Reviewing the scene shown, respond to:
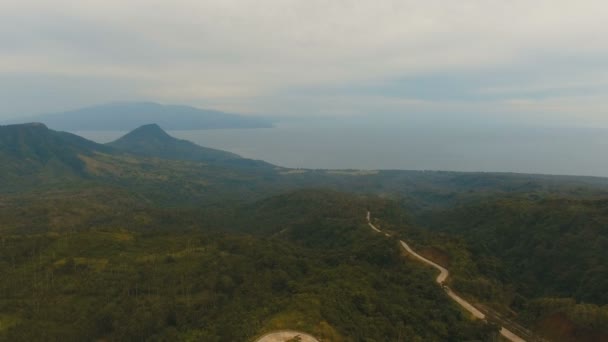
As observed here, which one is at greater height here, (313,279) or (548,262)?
(313,279)

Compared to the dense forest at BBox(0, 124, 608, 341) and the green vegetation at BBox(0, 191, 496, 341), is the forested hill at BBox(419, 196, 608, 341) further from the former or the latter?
the green vegetation at BBox(0, 191, 496, 341)

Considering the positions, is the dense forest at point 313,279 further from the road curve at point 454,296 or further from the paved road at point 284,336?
the road curve at point 454,296

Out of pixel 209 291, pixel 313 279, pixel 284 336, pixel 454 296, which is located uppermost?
pixel 313 279

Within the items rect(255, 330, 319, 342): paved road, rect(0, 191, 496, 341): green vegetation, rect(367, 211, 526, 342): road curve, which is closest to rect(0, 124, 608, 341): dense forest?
rect(0, 191, 496, 341): green vegetation

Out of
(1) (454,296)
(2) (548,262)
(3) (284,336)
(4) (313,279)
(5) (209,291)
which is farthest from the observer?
(2) (548,262)

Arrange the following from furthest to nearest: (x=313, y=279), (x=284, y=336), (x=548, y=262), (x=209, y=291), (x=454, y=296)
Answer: (x=548, y=262)
(x=209, y=291)
(x=454, y=296)
(x=313, y=279)
(x=284, y=336)

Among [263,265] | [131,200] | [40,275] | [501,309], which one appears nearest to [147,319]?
[263,265]

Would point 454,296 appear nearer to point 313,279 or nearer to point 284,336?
point 313,279

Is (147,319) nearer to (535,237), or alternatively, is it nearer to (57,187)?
(535,237)

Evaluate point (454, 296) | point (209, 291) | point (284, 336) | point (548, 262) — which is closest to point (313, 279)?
point (209, 291)
